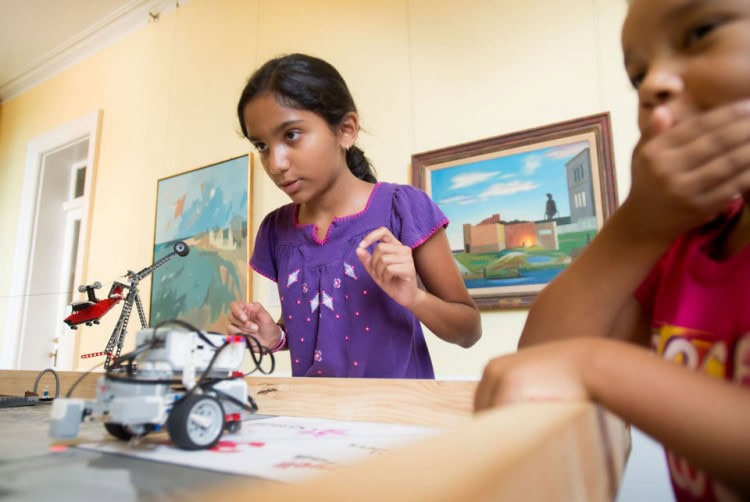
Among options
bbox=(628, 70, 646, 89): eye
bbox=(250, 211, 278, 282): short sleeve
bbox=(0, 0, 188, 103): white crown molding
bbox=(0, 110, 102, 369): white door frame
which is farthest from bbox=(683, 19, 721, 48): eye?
bbox=(0, 110, 102, 369): white door frame

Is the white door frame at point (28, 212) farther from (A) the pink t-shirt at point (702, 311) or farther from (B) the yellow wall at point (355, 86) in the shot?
(A) the pink t-shirt at point (702, 311)

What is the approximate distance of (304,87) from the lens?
0.87 metres

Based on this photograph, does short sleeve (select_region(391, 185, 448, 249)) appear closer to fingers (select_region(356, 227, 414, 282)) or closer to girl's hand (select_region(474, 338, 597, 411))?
fingers (select_region(356, 227, 414, 282))

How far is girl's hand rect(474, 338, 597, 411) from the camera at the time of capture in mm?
232

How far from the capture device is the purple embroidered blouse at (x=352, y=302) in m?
0.80

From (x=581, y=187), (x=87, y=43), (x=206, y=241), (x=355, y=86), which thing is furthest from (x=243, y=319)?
(x=87, y=43)

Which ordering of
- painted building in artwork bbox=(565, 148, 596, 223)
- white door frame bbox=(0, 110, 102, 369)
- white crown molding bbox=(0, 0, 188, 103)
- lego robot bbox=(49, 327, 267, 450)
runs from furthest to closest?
white door frame bbox=(0, 110, 102, 369) → white crown molding bbox=(0, 0, 188, 103) → painted building in artwork bbox=(565, 148, 596, 223) → lego robot bbox=(49, 327, 267, 450)

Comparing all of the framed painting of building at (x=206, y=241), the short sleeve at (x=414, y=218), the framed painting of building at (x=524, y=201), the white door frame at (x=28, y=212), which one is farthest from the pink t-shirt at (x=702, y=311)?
the white door frame at (x=28, y=212)

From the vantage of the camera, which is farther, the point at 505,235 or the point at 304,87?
the point at 505,235

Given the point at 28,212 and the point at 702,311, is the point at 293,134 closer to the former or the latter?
the point at 702,311

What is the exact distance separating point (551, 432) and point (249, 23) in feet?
8.37

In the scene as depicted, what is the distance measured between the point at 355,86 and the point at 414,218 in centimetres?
123

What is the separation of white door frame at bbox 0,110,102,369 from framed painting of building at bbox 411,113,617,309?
2.39m

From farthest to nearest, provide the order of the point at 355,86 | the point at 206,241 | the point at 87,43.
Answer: the point at 87,43 < the point at 206,241 < the point at 355,86
